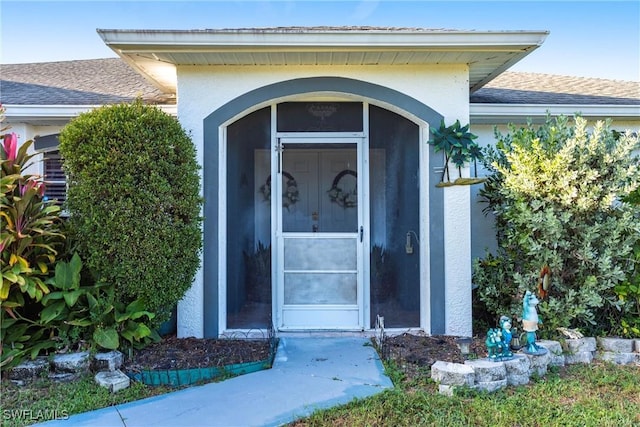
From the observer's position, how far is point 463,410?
11.3ft

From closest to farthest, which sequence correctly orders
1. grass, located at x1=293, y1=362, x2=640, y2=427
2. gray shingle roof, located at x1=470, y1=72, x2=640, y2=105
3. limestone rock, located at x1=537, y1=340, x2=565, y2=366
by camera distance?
grass, located at x1=293, y1=362, x2=640, y2=427
limestone rock, located at x1=537, y1=340, x2=565, y2=366
gray shingle roof, located at x1=470, y1=72, x2=640, y2=105

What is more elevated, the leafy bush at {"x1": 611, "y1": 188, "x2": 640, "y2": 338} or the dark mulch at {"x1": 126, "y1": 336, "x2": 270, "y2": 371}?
the leafy bush at {"x1": 611, "y1": 188, "x2": 640, "y2": 338}

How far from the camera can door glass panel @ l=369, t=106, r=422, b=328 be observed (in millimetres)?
5676

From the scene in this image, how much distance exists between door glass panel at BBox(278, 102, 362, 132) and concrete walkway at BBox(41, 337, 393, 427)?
2.70 meters

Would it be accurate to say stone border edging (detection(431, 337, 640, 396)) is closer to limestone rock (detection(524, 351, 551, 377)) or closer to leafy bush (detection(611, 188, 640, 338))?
limestone rock (detection(524, 351, 551, 377))

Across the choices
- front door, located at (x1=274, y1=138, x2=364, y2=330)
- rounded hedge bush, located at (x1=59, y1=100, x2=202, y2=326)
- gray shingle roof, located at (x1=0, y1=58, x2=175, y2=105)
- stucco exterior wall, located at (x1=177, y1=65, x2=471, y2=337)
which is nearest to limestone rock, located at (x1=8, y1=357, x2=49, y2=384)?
rounded hedge bush, located at (x1=59, y1=100, x2=202, y2=326)

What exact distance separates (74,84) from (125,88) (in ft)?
3.36

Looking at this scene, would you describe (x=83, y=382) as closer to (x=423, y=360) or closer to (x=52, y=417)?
(x=52, y=417)

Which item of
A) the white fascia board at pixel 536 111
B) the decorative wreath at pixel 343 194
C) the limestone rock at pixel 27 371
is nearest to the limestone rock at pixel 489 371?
the decorative wreath at pixel 343 194

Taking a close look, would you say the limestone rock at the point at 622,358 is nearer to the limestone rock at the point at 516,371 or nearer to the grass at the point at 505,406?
the grass at the point at 505,406

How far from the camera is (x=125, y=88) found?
26.0ft

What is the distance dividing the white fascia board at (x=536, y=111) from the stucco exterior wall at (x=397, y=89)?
Result: 99cm

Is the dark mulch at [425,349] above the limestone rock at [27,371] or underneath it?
underneath

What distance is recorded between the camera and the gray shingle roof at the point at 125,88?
22.5ft
